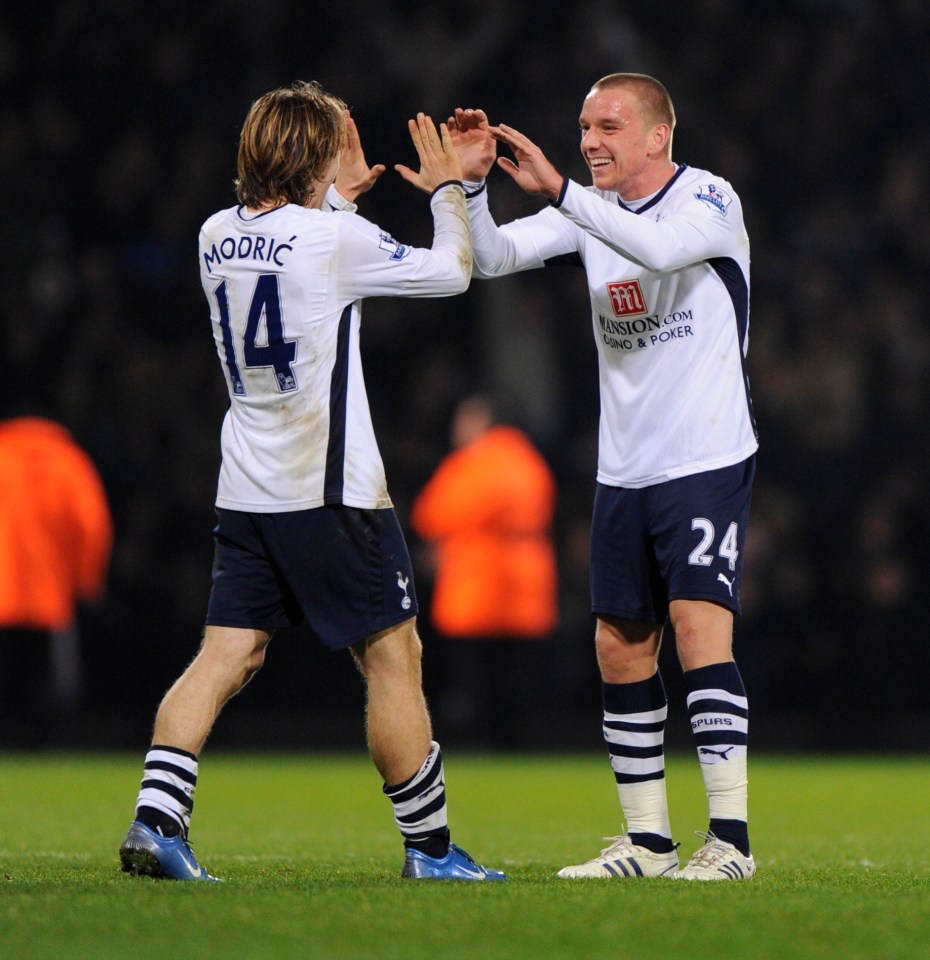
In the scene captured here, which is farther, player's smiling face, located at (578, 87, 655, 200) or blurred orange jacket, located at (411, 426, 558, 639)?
blurred orange jacket, located at (411, 426, 558, 639)

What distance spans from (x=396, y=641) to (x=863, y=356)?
868cm

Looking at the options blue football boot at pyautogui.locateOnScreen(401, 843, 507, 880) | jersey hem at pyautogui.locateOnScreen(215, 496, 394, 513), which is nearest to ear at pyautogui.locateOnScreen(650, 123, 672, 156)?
jersey hem at pyautogui.locateOnScreen(215, 496, 394, 513)

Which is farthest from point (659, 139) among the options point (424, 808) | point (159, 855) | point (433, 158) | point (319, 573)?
point (159, 855)

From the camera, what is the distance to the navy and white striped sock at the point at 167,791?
4145 mm

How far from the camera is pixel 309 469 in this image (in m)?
4.30

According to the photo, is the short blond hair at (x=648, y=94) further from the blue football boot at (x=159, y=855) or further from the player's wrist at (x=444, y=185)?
the blue football boot at (x=159, y=855)

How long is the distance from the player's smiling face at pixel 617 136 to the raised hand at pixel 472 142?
275 millimetres

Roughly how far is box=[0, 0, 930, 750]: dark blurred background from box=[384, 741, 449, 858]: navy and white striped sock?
241 inches

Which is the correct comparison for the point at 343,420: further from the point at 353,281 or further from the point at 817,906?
the point at 817,906

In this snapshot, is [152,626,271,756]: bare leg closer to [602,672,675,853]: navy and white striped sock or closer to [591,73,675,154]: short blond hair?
[602,672,675,853]: navy and white striped sock

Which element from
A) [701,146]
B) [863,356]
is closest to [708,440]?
[863,356]

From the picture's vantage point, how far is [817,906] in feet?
12.1

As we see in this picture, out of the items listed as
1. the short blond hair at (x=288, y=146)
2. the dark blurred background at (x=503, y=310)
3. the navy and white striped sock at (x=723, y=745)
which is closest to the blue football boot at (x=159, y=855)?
the navy and white striped sock at (x=723, y=745)

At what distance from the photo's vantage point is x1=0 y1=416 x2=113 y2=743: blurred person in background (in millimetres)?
10016
